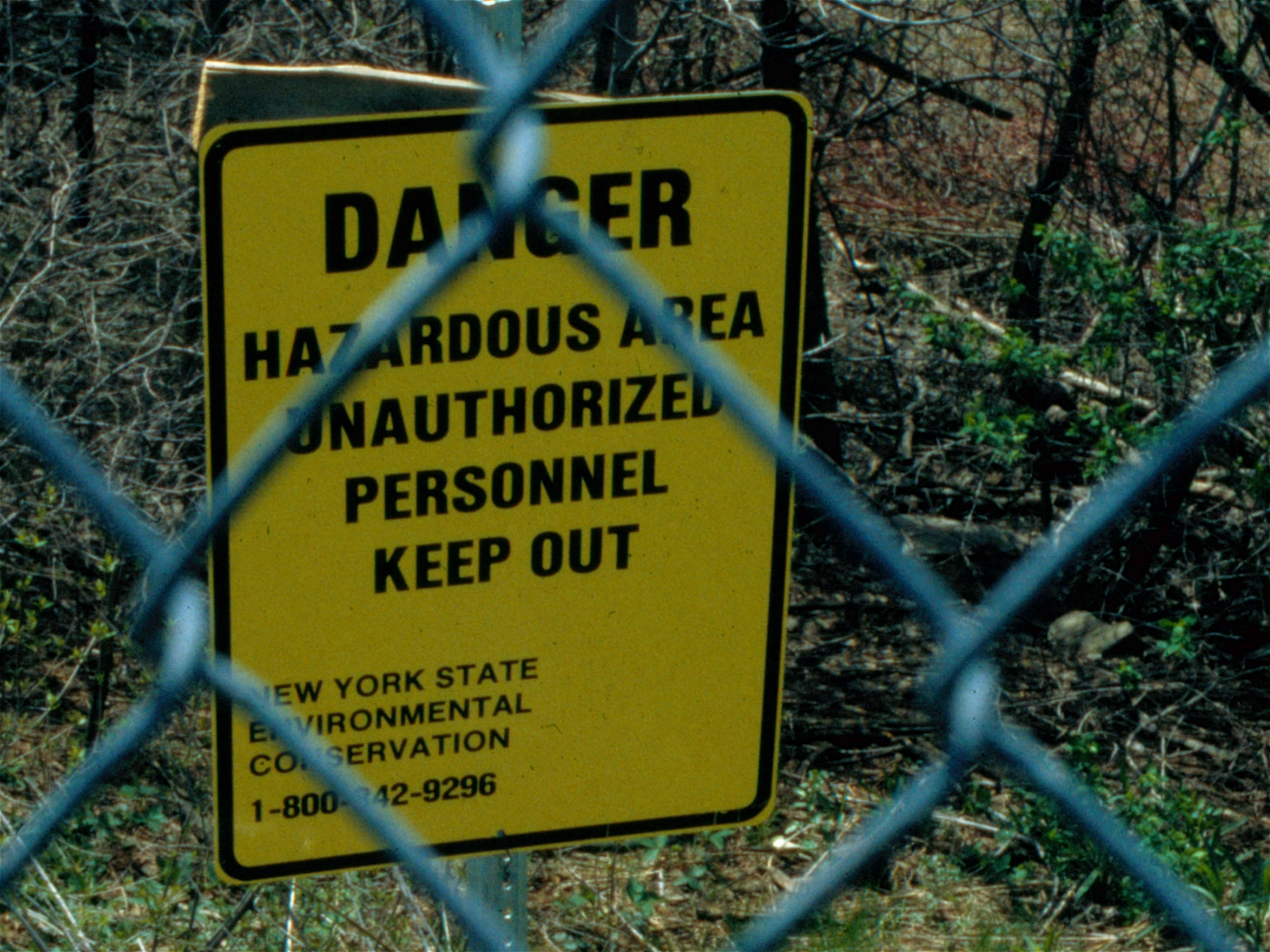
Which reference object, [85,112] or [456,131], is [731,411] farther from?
[85,112]

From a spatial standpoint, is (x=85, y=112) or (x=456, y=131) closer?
(x=456, y=131)

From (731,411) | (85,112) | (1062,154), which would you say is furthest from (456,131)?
(1062,154)

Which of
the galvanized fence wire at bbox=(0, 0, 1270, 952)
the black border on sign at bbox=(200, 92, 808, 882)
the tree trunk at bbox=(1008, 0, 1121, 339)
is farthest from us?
the tree trunk at bbox=(1008, 0, 1121, 339)

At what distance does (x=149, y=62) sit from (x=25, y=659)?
165 centimetres

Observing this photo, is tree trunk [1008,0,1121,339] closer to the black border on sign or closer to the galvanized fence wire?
the black border on sign

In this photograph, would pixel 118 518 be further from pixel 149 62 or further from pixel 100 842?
pixel 149 62

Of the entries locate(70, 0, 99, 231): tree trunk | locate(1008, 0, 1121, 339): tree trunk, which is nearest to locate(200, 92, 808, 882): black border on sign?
locate(70, 0, 99, 231): tree trunk

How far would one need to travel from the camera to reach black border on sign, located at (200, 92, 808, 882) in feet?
4.36

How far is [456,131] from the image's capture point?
1338 millimetres

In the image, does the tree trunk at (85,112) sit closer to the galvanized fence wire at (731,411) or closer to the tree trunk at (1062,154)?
the tree trunk at (1062,154)

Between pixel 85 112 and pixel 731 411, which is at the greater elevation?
pixel 85 112

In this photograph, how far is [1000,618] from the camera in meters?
0.92

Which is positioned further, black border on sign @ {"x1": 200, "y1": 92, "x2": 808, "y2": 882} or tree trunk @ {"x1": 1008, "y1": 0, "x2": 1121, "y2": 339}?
tree trunk @ {"x1": 1008, "y1": 0, "x2": 1121, "y2": 339}

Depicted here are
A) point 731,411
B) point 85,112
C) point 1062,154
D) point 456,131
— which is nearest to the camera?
point 731,411
